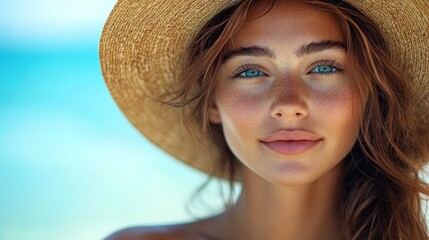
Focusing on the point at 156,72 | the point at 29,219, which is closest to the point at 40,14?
the point at 29,219

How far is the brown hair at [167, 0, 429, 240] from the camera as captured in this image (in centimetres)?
238

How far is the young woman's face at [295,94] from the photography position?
2.29 meters

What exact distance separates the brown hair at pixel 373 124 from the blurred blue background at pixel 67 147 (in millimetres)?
852

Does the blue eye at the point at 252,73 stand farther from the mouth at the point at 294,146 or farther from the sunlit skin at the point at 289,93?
the mouth at the point at 294,146

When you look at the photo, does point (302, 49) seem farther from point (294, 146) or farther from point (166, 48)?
point (166, 48)

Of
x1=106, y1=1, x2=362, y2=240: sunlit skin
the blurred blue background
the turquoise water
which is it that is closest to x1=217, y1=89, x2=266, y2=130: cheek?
x1=106, y1=1, x2=362, y2=240: sunlit skin

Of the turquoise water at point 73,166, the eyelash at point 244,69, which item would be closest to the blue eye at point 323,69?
the eyelash at point 244,69

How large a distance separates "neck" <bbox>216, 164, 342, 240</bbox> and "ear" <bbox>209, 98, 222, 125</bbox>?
21cm

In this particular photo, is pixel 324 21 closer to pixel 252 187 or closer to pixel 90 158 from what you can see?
pixel 252 187

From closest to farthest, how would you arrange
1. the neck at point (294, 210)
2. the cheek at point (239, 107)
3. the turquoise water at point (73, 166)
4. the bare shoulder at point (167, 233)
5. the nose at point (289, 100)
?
the nose at point (289, 100) < the cheek at point (239, 107) < the neck at point (294, 210) < the bare shoulder at point (167, 233) < the turquoise water at point (73, 166)

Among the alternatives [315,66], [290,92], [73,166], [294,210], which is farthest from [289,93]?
[73,166]

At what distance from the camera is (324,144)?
2.32 m

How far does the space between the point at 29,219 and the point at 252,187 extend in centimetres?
415

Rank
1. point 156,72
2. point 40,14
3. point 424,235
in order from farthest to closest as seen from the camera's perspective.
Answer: point 40,14 → point 156,72 → point 424,235
